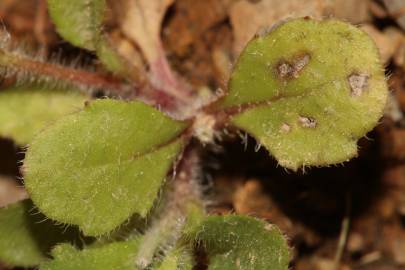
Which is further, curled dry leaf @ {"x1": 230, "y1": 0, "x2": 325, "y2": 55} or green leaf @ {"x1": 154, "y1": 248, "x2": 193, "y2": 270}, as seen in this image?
curled dry leaf @ {"x1": 230, "y1": 0, "x2": 325, "y2": 55}

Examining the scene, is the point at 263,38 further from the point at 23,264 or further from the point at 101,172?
the point at 23,264

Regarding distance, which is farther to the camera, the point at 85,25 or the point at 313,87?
the point at 85,25

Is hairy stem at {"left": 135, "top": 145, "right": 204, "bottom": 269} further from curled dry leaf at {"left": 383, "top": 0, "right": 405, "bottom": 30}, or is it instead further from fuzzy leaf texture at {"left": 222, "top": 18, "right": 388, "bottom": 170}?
curled dry leaf at {"left": 383, "top": 0, "right": 405, "bottom": 30}

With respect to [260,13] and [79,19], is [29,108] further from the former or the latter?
[260,13]

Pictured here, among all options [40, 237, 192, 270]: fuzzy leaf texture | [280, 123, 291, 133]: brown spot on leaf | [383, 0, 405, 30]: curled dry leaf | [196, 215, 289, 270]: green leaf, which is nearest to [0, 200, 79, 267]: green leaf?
[40, 237, 192, 270]: fuzzy leaf texture

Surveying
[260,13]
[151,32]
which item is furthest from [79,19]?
[260,13]

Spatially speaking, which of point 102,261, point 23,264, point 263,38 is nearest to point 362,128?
point 263,38

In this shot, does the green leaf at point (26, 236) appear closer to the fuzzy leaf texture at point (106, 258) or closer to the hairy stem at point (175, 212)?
the fuzzy leaf texture at point (106, 258)
